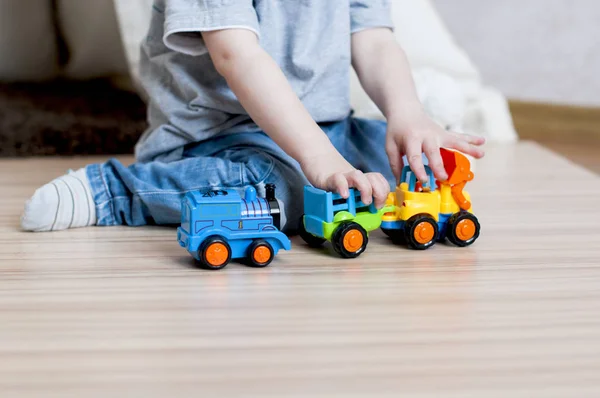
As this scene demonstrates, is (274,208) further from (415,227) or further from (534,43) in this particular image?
(534,43)

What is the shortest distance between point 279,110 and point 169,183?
0.21 metres

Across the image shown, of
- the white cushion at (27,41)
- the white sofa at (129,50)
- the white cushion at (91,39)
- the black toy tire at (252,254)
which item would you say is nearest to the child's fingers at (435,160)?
the black toy tire at (252,254)

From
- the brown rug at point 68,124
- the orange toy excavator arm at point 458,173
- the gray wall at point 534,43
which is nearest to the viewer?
the orange toy excavator arm at point 458,173

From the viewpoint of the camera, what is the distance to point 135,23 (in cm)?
157

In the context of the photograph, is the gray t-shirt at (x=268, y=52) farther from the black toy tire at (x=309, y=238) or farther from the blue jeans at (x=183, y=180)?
the black toy tire at (x=309, y=238)

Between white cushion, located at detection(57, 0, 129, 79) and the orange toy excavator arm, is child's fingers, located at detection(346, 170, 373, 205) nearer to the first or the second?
the orange toy excavator arm

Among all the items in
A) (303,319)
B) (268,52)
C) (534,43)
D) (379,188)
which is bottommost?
(303,319)

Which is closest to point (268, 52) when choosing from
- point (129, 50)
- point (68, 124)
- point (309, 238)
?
point (309, 238)

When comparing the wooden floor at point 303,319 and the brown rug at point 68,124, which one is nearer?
the wooden floor at point 303,319

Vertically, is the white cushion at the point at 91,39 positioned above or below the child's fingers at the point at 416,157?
above

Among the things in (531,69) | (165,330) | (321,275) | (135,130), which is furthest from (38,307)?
(531,69)

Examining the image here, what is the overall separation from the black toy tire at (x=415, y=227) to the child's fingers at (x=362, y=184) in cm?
7

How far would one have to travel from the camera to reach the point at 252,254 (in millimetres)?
880

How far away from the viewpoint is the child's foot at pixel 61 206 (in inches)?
40.4
